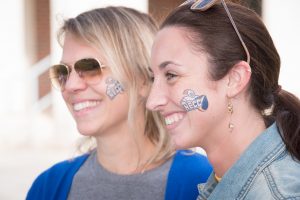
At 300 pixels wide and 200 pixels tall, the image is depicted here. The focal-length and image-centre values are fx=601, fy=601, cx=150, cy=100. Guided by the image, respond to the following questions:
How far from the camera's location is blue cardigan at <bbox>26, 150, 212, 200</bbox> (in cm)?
278

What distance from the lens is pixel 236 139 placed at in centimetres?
207

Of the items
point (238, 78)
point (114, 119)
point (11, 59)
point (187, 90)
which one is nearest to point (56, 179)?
point (114, 119)

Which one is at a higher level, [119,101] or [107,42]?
[107,42]

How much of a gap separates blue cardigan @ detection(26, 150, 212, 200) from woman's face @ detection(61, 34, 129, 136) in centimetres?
26

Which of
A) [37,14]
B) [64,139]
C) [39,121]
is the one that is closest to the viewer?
[64,139]

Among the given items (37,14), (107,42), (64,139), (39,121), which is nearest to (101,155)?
(107,42)

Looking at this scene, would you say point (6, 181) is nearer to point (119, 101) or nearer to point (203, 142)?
point (119, 101)

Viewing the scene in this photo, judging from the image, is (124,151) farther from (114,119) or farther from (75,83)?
(75,83)

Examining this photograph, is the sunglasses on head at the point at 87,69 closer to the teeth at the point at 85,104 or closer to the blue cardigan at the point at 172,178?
the teeth at the point at 85,104

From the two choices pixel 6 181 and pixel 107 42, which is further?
pixel 6 181

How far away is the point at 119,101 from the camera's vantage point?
9.61 ft

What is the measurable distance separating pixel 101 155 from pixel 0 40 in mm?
7436

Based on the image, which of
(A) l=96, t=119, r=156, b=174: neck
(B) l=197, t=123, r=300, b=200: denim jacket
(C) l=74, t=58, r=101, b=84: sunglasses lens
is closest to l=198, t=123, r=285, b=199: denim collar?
(B) l=197, t=123, r=300, b=200: denim jacket

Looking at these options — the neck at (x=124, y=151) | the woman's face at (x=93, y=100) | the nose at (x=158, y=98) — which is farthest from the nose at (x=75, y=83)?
the nose at (x=158, y=98)
